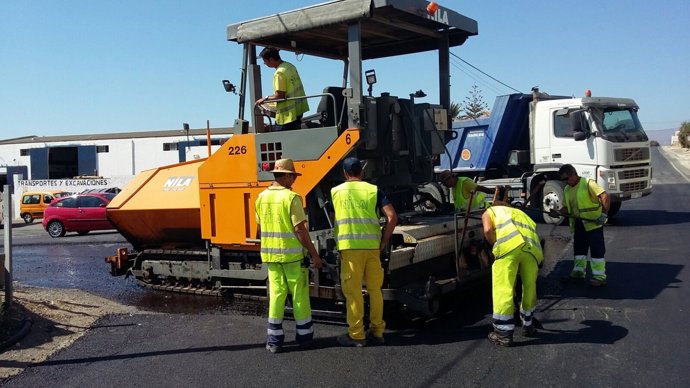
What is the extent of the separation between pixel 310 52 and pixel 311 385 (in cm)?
456

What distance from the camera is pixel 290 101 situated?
661 centimetres

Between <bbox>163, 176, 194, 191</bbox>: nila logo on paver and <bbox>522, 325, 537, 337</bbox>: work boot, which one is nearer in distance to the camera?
<bbox>522, 325, 537, 337</bbox>: work boot

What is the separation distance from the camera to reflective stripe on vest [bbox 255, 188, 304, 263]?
210 inches

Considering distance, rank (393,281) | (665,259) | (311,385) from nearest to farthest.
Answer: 1. (311,385)
2. (393,281)
3. (665,259)

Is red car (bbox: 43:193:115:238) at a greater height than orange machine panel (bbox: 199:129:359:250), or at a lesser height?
lesser

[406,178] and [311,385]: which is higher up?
[406,178]

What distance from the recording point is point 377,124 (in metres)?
6.62

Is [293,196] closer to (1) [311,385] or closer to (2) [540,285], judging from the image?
(1) [311,385]

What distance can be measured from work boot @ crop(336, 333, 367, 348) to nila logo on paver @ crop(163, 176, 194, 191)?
352 cm

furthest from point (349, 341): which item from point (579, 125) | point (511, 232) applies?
point (579, 125)

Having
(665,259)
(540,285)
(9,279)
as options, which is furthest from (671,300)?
(9,279)

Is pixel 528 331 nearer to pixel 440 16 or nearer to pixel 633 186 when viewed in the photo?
pixel 440 16


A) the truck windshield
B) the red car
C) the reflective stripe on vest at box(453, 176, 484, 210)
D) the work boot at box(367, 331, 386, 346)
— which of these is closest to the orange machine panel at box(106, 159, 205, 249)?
the work boot at box(367, 331, 386, 346)

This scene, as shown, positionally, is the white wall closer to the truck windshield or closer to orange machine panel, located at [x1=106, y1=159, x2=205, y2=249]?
the truck windshield
